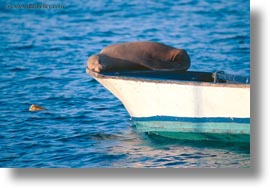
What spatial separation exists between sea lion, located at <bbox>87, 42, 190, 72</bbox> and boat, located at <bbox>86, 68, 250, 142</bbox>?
0.44 ft

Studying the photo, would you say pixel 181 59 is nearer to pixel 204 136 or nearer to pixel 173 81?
pixel 173 81

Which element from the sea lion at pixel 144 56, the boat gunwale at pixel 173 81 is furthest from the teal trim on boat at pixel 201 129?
the sea lion at pixel 144 56

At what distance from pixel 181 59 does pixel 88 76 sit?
3.21ft

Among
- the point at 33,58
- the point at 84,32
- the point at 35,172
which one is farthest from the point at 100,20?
the point at 35,172

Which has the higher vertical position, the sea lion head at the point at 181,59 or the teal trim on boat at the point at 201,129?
the sea lion head at the point at 181,59

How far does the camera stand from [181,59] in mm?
8883

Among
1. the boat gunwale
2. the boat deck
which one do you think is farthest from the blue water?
the boat gunwale

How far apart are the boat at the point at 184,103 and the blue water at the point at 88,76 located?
0.33 ft

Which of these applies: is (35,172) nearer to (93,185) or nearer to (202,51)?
(93,185)

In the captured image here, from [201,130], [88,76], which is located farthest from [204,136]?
[88,76]

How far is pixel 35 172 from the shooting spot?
27.3ft

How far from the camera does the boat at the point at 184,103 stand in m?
8.31

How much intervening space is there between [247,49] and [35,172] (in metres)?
1.99

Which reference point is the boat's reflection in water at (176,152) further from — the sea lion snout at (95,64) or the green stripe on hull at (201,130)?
the sea lion snout at (95,64)
